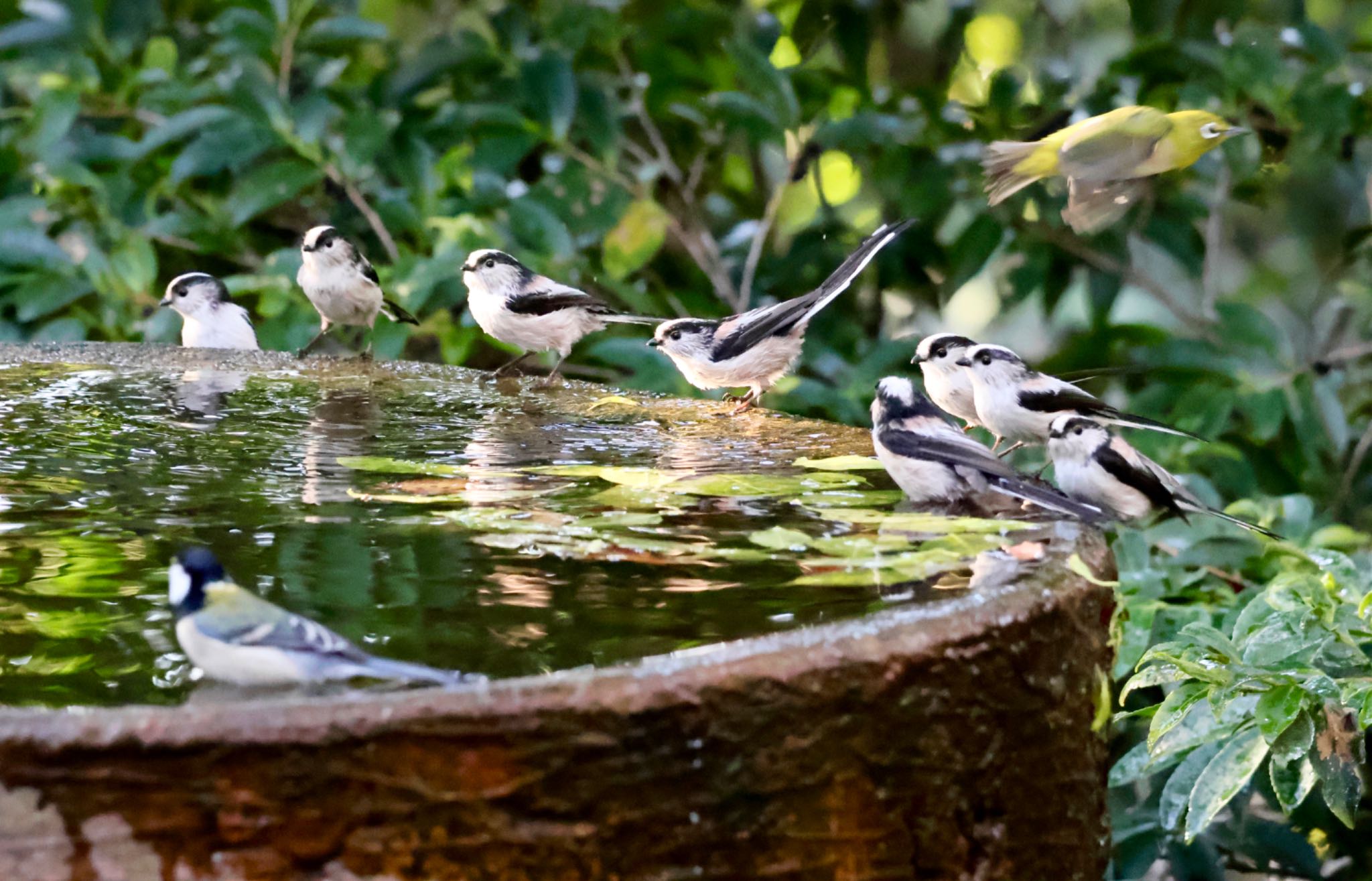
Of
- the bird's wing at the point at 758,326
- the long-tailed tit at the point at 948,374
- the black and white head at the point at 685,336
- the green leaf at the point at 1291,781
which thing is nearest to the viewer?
the green leaf at the point at 1291,781

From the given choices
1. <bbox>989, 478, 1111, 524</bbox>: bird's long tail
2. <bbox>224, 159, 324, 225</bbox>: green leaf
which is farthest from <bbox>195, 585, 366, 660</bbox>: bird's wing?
<bbox>224, 159, 324, 225</bbox>: green leaf

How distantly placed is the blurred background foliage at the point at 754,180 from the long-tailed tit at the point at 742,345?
2.47 ft

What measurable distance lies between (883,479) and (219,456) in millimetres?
874

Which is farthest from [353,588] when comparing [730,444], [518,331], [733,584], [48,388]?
[518,331]

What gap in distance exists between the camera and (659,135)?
4082 mm

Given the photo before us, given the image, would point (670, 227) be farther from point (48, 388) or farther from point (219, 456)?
point (219, 456)

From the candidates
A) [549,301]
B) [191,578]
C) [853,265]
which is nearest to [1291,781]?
[853,265]

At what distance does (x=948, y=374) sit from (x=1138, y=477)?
22.0 inches

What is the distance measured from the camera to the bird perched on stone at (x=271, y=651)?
97 cm

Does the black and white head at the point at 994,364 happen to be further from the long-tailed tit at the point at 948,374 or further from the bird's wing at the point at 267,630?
the bird's wing at the point at 267,630

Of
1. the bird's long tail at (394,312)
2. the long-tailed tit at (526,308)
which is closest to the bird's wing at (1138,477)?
the long-tailed tit at (526,308)

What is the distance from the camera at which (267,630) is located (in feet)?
3.23

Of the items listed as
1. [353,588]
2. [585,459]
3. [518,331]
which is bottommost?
[518,331]

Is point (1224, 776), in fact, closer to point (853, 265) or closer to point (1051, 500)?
point (1051, 500)
